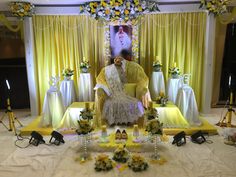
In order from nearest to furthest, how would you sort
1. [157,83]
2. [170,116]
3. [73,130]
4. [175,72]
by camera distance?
[73,130] < [170,116] < [175,72] < [157,83]

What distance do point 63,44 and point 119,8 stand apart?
1.64m

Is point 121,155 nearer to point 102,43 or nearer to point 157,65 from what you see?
point 157,65

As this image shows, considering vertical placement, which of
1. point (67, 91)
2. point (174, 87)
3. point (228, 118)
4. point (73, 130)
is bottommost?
point (73, 130)

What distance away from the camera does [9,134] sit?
4.58 meters

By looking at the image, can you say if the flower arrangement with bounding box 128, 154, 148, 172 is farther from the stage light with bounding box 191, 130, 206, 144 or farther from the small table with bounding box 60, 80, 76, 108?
the small table with bounding box 60, 80, 76, 108

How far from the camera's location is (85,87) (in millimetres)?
5559

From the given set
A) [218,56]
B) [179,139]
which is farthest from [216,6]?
[179,139]

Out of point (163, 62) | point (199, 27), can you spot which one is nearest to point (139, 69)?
point (163, 62)

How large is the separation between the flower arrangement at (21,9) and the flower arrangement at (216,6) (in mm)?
3750

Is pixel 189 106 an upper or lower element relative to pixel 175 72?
lower

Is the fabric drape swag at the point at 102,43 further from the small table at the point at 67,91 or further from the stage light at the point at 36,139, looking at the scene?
the stage light at the point at 36,139

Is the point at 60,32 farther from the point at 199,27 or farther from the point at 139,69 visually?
the point at 199,27

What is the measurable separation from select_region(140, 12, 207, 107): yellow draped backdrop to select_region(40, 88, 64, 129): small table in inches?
89.5

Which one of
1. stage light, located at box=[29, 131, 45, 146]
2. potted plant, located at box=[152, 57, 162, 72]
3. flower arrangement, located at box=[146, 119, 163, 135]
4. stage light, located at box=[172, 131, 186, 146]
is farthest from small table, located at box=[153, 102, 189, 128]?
stage light, located at box=[29, 131, 45, 146]
